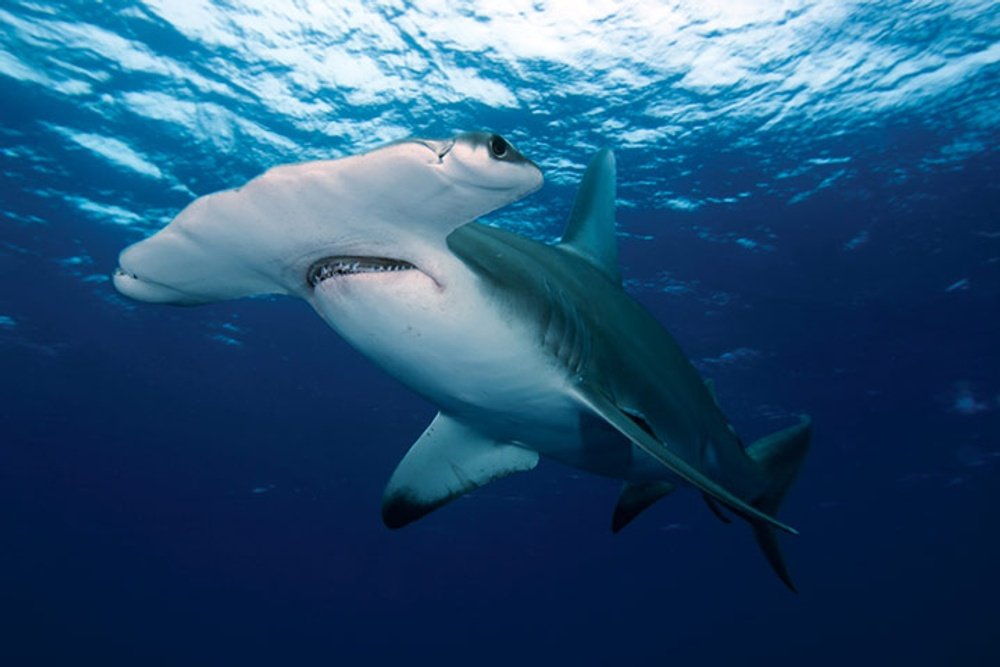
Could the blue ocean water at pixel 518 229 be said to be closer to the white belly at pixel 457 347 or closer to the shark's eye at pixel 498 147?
the white belly at pixel 457 347

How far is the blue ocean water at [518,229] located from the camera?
320 inches

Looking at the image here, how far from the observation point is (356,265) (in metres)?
2.34

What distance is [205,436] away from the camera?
23062mm

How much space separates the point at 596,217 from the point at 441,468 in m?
2.20

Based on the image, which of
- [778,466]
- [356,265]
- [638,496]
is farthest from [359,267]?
[778,466]

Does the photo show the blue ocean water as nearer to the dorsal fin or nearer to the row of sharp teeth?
the dorsal fin

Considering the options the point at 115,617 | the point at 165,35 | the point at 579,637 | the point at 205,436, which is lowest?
the point at 115,617

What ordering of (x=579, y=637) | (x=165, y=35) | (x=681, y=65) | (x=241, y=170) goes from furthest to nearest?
1. (x=579, y=637)
2. (x=241, y=170)
3. (x=681, y=65)
4. (x=165, y=35)

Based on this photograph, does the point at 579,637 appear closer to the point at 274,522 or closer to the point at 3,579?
the point at 274,522

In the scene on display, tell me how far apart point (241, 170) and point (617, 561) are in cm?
4309

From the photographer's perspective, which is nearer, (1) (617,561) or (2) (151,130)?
(2) (151,130)

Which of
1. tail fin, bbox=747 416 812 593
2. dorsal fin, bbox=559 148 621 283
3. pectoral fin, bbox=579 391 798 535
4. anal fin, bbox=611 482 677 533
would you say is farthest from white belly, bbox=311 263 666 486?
tail fin, bbox=747 416 812 593

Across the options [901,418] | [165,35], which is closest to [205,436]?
[165,35]

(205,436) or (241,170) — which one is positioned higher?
(241,170)
